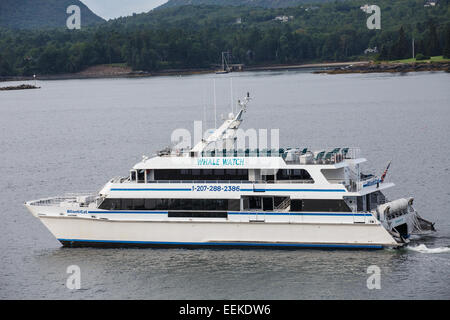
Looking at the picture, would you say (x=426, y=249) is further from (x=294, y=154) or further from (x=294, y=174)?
(x=294, y=154)

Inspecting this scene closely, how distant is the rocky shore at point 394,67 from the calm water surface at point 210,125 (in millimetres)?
27163

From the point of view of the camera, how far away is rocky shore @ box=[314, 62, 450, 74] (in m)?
131

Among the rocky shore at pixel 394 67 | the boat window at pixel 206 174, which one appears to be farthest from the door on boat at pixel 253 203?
the rocky shore at pixel 394 67

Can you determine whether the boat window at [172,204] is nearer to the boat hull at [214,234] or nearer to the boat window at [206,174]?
the boat hull at [214,234]

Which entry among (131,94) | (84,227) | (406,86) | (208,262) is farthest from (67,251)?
(131,94)


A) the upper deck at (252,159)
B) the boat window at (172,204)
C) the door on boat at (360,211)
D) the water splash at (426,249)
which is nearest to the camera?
the door on boat at (360,211)

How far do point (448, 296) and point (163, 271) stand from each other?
8526 millimetres

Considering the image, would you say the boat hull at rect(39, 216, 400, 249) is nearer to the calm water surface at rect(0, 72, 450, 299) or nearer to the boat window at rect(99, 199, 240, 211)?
the calm water surface at rect(0, 72, 450, 299)

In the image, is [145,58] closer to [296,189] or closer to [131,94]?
[131,94]

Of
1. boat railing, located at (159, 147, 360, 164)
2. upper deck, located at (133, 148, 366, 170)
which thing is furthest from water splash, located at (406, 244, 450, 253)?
boat railing, located at (159, 147, 360, 164)

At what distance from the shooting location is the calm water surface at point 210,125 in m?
23.8

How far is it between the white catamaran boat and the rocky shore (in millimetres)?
106907
